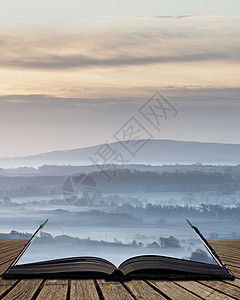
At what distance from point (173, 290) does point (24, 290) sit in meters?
1.07

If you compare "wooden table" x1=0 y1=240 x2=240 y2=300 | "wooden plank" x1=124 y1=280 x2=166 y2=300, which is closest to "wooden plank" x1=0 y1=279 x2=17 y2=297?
"wooden table" x1=0 y1=240 x2=240 y2=300

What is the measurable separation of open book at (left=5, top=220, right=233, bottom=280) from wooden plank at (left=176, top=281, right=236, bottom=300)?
0.20 m

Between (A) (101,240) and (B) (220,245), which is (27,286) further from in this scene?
(B) (220,245)

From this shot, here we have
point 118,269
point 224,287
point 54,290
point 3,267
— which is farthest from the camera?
point 3,267

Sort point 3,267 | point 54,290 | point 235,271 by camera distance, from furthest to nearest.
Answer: point 3,267 → point 235,271 → point 54,290

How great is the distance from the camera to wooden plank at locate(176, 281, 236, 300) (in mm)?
3188

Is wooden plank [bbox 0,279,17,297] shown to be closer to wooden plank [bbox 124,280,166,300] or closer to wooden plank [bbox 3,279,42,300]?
wooden plank [bbox 3,279,42,300]

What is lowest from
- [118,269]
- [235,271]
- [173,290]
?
[173,290]

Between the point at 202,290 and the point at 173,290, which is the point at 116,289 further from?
the point at 202,290

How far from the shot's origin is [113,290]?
342cm

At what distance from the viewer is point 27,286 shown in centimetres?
355

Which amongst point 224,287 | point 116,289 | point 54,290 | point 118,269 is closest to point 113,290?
point 116,289

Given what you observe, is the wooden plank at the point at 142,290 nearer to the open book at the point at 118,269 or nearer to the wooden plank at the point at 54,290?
the open book at the point at 118,269

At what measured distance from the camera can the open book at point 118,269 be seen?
12.6 feet
